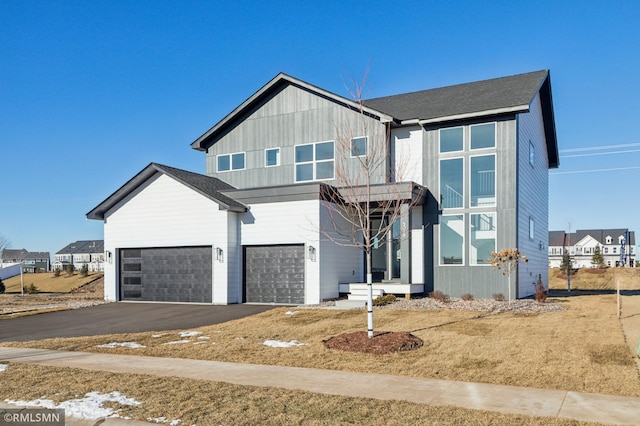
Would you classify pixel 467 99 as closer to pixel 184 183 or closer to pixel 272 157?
pixel 272 157

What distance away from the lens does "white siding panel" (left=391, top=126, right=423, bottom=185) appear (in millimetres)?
21016

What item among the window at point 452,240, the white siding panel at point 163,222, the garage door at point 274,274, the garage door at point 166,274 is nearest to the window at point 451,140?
the window at point 452,240

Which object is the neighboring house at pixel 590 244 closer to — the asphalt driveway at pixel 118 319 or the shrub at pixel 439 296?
the shrub at pixel 439 296

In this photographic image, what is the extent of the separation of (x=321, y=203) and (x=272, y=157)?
5.01 meters

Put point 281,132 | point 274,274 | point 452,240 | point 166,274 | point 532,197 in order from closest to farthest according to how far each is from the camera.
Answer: point 452,240
point 274,274
point 166,274
point 532,197
point 281,132

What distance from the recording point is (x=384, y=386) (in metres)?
7.77

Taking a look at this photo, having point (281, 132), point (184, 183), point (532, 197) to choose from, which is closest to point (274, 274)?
point (184, 183)

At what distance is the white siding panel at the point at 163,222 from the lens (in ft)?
69.1

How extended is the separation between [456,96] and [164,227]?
1351 centimetres

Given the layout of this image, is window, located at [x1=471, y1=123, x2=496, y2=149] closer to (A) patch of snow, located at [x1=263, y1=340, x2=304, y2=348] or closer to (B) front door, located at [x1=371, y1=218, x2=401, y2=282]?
(B) front door, located at [x1=371, y1=218, x2=401, y2=282]

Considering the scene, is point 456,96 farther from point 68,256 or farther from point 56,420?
point 68,256

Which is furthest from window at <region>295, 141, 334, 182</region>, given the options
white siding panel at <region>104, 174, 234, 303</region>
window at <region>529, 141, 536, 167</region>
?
window at <region>529, 141, 536, 167</region>

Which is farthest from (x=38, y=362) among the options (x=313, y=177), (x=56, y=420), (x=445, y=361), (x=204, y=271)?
(x=313, y=177)

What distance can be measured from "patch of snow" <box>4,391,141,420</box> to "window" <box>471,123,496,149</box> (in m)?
16.0
